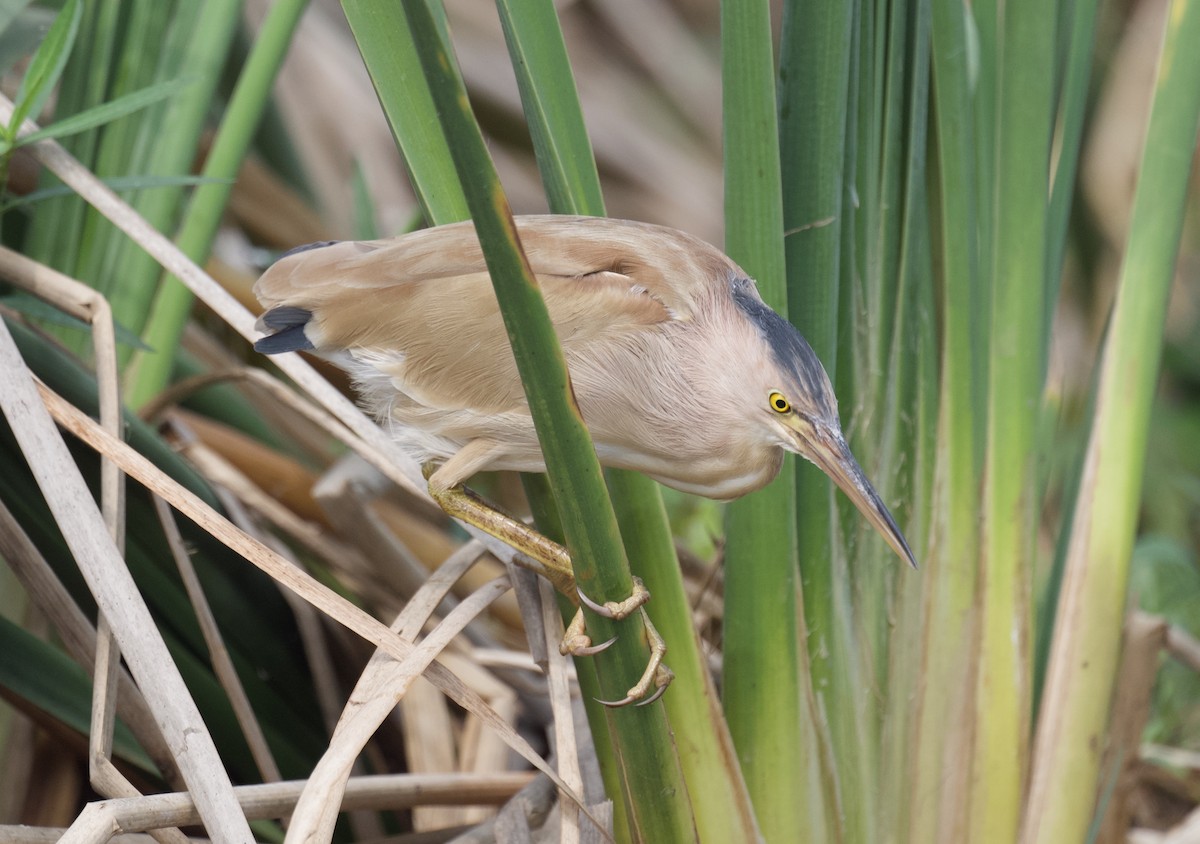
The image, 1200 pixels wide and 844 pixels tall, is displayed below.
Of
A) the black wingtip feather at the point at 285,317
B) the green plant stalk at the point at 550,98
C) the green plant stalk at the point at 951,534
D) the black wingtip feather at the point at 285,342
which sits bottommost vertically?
the green plant stalk at the point at 951,534

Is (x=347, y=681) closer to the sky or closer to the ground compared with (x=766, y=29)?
closer to the ground

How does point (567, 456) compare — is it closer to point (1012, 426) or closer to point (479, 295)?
point (479, 295)

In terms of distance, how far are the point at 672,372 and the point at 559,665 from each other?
0.74 feet

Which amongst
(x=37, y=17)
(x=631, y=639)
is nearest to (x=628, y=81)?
(x=37, y=17)

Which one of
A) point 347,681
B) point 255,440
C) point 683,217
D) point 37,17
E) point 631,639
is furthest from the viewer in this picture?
point 683,217

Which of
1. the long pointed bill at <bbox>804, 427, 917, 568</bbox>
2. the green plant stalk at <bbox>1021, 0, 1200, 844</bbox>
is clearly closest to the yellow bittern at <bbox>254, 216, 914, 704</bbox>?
the long pointed bill at <bbox>804, 427, 917, 568</bbox>

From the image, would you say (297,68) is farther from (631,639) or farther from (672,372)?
(631,639)

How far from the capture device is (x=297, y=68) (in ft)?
7.77

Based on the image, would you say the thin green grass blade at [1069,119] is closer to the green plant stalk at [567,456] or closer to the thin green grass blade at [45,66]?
the green plant stalk at [567,456]

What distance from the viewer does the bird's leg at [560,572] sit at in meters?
0.69

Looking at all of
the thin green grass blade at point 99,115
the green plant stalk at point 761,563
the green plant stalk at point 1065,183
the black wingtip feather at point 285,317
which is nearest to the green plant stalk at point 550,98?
the green plant stalk at point 761,563

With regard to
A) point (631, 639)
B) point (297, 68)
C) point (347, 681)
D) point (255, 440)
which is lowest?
point (347, 681)

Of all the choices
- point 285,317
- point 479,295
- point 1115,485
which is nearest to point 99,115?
point 285,317

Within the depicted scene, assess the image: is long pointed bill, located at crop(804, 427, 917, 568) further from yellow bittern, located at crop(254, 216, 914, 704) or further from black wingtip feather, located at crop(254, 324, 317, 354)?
black wingtip feather, located at crop(254, 324, 317, 354)
